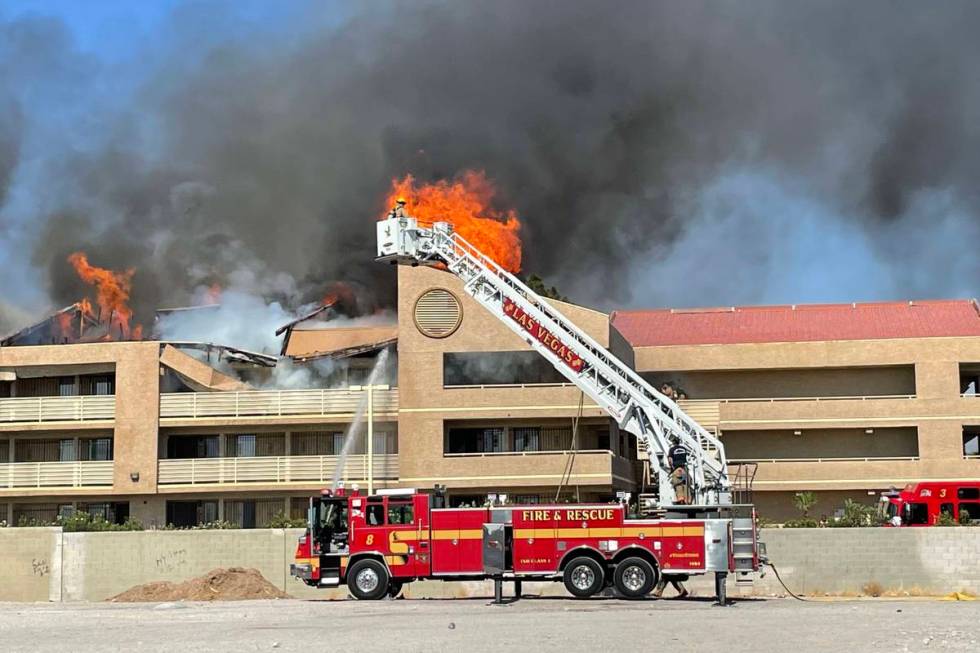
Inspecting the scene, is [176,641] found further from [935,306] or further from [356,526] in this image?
[935,306]

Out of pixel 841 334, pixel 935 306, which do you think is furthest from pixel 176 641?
pixel 935 306

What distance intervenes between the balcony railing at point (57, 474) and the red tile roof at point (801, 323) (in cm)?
2223

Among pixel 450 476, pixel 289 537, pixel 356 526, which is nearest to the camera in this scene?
pixel 356 526

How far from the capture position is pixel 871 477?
174 ft

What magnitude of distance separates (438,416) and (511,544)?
49.1ft

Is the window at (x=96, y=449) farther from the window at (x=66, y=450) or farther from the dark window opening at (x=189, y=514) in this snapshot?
the dark window opening at (x=189, y=514)

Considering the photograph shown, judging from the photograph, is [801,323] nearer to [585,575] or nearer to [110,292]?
[585,575]

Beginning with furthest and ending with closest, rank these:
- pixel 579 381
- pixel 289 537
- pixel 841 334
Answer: pixel 841 334 → pixel 289 537 → pixel 579 381

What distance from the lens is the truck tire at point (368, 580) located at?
3475 cm

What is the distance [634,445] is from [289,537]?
20.9 metres

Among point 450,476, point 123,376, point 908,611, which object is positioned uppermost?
point 123,376

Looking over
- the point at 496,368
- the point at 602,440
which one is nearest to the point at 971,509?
the point at 602,440

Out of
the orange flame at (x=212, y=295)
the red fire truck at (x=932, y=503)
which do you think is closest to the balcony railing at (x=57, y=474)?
the orange flame at (x=212, y=295)

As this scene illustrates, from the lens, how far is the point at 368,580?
1372 inches
